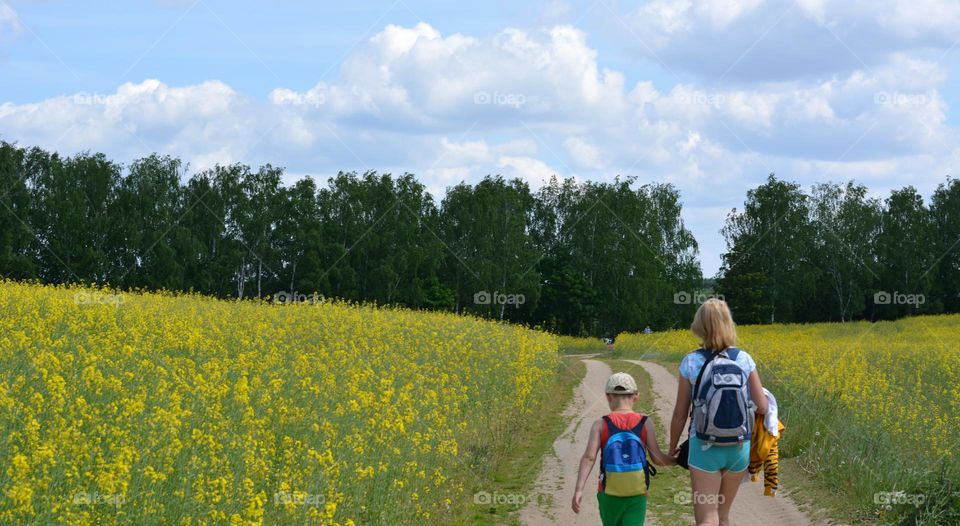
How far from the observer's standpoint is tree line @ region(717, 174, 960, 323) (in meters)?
71.7

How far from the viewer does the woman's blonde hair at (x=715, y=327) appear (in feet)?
20.4

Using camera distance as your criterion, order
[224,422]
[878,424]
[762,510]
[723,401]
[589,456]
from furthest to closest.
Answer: [878,424] → [762,510] → [224,422] → [589,456] → [723,401]

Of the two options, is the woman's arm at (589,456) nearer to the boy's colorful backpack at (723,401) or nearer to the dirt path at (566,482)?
the boy's colorful backpack at (723,401)

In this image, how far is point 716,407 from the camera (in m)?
6.18

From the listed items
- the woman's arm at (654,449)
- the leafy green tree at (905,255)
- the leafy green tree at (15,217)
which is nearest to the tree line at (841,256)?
the leafy green tree at (905,255)

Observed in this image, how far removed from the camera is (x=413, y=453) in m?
10.3

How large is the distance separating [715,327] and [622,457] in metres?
1.07

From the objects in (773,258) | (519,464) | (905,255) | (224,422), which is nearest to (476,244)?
(773,258)

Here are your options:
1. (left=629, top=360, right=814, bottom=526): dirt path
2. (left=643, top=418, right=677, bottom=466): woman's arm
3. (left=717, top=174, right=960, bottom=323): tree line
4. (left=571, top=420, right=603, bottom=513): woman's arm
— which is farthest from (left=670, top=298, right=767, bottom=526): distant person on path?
(left=717, top=174, right=960, bottom=323): tree line

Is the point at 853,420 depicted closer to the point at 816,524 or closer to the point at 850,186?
the point at 816,524

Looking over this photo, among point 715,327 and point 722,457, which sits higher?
point 715,327

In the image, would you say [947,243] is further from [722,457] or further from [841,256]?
[722,457]

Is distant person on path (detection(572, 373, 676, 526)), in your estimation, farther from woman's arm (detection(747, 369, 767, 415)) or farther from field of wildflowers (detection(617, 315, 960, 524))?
field of wildflowers (detection(617, 315, 960, 524))

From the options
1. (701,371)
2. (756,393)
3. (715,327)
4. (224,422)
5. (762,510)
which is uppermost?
(715,327)
